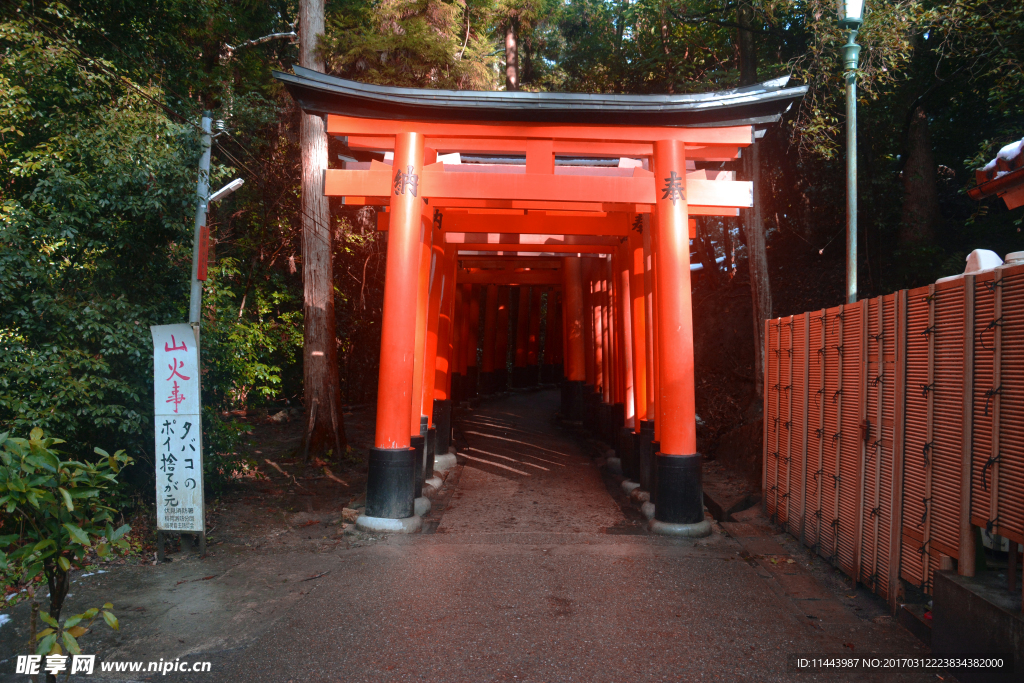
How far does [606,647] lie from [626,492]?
478 cm

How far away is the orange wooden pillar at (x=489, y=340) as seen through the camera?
57.3 ft

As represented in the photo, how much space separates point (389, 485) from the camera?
249 inches

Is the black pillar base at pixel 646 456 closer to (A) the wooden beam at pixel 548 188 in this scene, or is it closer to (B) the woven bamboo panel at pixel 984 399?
(A) the wooden beam at pixel 548 188

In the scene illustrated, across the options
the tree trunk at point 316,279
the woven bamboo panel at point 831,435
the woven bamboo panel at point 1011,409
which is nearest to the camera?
the woven bamboo panel at point 1011,409

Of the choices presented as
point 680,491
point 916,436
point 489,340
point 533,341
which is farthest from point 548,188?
point 533,341

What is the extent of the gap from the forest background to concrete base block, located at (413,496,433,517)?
84.8 inches

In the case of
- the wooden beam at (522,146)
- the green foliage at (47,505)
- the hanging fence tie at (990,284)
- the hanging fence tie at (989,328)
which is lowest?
the green foliage at (47,505)

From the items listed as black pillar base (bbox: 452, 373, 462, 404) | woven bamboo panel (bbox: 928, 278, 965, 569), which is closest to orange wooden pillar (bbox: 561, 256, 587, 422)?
black pillar base (bbox: 452, 373, 462, 404)

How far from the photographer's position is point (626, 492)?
8438mm

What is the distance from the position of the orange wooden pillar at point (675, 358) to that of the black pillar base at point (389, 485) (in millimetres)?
2486

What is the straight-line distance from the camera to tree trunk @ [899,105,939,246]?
451 inches

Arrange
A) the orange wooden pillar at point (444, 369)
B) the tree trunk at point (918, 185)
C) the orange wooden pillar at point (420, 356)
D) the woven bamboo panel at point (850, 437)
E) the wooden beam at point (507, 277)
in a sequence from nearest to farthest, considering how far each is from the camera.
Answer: the woven bamboo panel at point (850, 437) < the orange wooden pillar at point (420, 356) < the orange wooden pillar at point (444, 369) < the tree trunk at point (918, 185) < the wooden beam at point (507, 277)

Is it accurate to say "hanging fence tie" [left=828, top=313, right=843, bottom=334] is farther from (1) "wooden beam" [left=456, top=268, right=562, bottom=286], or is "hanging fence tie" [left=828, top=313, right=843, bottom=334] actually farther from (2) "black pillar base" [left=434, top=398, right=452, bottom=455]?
(1) "wooden beam" [left=456, top=268, right=562, bottom=286]

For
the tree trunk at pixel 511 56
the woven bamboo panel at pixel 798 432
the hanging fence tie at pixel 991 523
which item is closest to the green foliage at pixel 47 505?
the hanging fence tie at pixel 991 523
